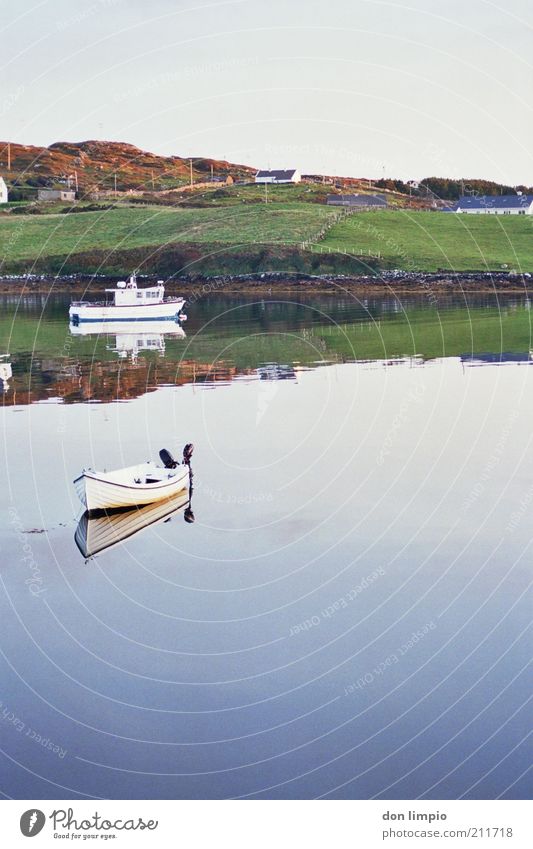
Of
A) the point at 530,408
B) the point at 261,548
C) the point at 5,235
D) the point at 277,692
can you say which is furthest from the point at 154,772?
the point at 5,235

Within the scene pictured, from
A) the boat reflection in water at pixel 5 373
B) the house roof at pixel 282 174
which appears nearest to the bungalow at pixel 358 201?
the house roof at pixel 282 174

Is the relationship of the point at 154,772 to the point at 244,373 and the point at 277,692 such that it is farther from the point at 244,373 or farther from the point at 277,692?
the point at 244,373

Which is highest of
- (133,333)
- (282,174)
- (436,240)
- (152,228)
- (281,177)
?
(282,174)

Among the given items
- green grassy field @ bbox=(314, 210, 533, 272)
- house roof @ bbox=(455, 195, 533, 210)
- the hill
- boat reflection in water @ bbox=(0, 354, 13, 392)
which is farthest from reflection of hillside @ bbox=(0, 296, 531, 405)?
the hill

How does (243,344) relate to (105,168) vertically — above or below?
below

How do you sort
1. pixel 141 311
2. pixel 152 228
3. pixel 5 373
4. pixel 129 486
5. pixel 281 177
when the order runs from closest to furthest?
pixel 129 486 → pixel 5 373 → pixel 141 311 → pixel 152 228 → pixel 281 177

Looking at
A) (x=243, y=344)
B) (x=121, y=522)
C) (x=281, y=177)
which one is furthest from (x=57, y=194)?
(x=121, y=522)

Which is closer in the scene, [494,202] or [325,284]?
[325,284]

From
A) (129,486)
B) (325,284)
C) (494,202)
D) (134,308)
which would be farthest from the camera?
(494,202)

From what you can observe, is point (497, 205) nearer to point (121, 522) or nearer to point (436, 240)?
point (436, 240)
